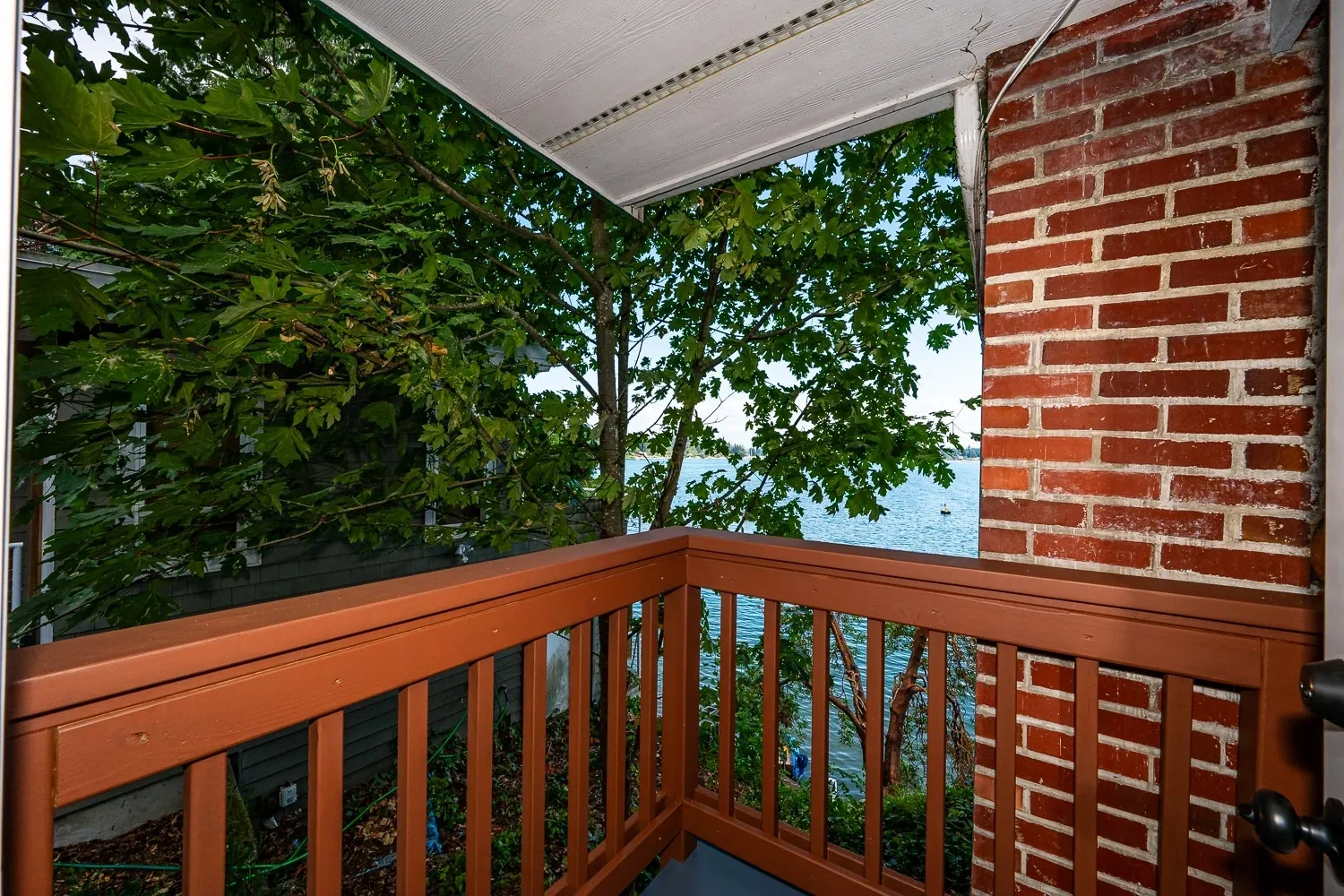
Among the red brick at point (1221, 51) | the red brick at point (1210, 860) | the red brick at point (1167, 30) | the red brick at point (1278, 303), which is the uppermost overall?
the red brick at point (1167, 30)

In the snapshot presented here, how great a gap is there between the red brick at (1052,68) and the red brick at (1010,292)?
520 mm

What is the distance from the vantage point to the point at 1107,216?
4.54 ft

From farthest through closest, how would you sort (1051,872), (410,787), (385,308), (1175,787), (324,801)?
(385,308) < (1051,872) < (1175,787) < (410,787) < (324,801)

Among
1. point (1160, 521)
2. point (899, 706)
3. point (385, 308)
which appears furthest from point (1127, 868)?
point (899, 706)

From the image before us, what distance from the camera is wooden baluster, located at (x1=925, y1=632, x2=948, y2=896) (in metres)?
1.35

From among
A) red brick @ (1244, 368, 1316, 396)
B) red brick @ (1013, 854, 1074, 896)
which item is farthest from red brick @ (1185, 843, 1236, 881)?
red brick @ (1244, 368, 1316, 396)

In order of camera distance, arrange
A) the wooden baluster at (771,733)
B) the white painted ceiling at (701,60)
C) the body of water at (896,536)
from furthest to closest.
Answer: the body of water at (896,536)
the wooden baluster at (771,733)
the white painted ceiling at (701,60)

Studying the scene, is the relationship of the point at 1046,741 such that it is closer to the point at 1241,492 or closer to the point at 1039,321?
the point at 1241,492

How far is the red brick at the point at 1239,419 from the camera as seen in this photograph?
3.83ft

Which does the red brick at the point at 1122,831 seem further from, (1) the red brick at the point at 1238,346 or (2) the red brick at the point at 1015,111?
(2) the red brick at the point at 1015,111

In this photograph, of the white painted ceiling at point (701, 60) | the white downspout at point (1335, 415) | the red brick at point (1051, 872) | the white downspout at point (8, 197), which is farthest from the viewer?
the white painted ceiling at point (701, 60)

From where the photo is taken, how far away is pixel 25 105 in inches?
37.7

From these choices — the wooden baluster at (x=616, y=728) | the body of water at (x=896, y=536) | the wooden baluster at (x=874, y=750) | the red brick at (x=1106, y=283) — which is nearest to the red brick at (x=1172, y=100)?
the red brick at (x=1106, y=283)

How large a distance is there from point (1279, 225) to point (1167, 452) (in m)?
0.51
